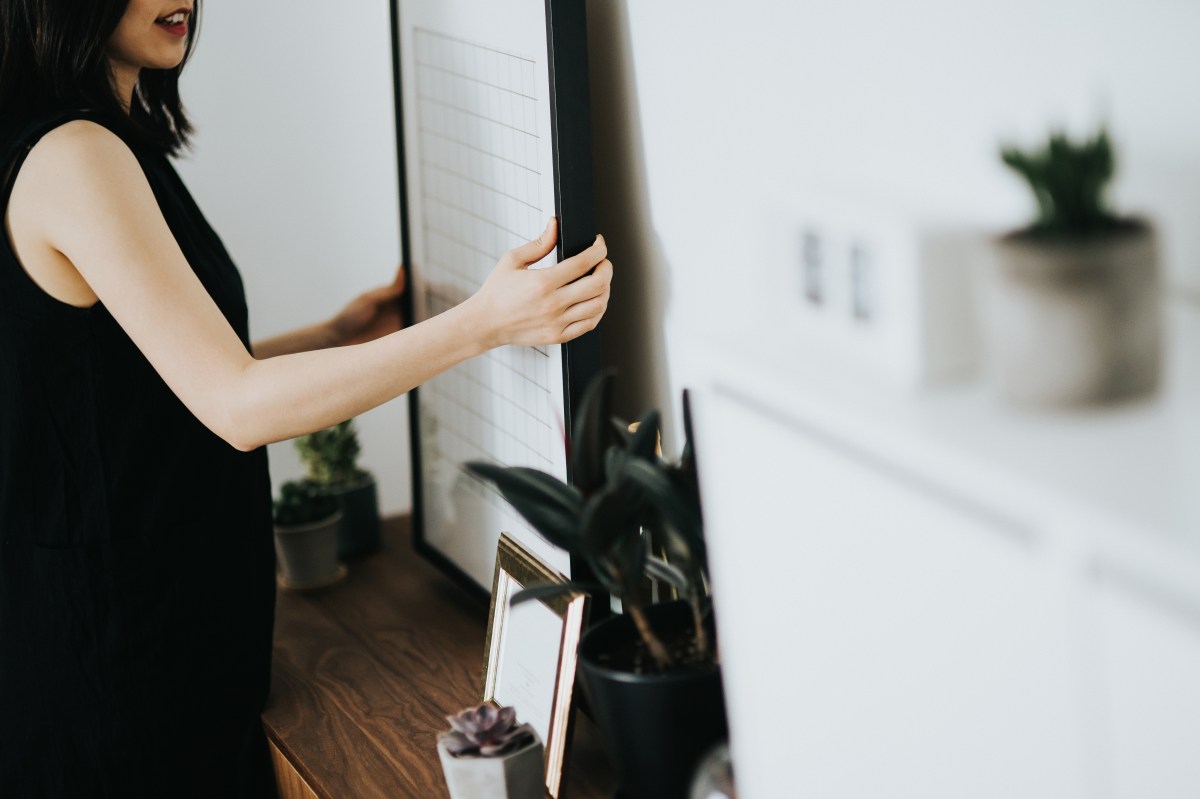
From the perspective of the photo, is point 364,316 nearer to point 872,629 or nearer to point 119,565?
point 119,565

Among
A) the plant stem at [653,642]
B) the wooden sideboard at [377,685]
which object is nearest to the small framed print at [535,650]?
the wooden sideboard at [377,685]

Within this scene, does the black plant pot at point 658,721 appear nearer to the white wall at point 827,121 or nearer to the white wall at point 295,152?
the white wall at point 827,121

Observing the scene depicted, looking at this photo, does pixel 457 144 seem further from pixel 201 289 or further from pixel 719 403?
pixel 719 403

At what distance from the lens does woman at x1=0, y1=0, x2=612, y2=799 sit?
1.13m

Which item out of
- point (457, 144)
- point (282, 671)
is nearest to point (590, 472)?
point (457, 144)

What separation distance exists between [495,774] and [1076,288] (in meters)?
0.70

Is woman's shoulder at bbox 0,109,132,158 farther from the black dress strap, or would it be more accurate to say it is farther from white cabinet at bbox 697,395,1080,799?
white cabinet at bbox 697,395,1080,799

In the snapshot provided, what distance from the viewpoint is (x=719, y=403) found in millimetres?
748

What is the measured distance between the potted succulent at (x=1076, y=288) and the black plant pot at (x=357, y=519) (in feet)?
4.47

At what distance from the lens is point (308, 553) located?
1698 millimetres

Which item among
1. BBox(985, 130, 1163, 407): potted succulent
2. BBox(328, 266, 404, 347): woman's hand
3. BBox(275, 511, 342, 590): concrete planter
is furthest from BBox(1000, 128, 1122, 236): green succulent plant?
BBox(275, 511, 342, 590): concrete planter

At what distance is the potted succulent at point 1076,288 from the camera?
0.57m

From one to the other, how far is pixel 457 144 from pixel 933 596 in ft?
3.13

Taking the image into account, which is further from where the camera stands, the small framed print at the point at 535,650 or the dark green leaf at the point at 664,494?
the small framed print at the point at 535,650
